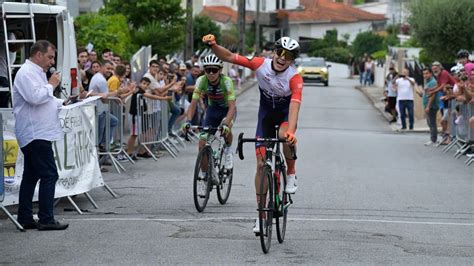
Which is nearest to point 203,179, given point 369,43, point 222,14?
point 369,43

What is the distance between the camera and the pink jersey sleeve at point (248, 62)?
1039 centimetres

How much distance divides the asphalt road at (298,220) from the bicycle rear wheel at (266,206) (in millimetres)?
157

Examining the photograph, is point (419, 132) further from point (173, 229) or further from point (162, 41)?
point (173, 229)

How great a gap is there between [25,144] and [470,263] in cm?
452

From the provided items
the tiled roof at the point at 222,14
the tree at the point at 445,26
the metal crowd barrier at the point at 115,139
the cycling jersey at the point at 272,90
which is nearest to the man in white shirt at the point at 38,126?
the cycling jersey at the point at 272,90

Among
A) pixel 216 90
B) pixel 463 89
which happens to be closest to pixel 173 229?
pixel 216 90

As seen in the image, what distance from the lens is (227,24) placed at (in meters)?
97.7

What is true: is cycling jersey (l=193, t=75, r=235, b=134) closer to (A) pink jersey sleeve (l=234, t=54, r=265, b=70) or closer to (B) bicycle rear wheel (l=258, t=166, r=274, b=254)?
(A) pink jersey sleeve (l=234, t=54, r=265, b=70)

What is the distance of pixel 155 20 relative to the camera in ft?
127

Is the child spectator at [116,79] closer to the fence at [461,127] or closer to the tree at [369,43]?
the fence at [461,127]

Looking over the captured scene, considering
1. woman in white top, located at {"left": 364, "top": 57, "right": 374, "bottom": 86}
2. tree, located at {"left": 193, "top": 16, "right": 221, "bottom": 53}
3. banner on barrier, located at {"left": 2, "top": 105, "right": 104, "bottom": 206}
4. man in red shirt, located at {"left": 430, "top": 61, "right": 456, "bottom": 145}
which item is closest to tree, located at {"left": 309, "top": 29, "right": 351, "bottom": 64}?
tree, located at {"left": 193, "top": 16, "right": 221, "bottom": 53}

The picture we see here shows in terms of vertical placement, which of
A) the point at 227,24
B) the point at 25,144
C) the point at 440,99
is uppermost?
the point at 25,144

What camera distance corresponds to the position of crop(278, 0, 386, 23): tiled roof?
345ft

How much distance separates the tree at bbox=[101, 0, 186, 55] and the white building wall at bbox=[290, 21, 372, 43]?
68458mm
